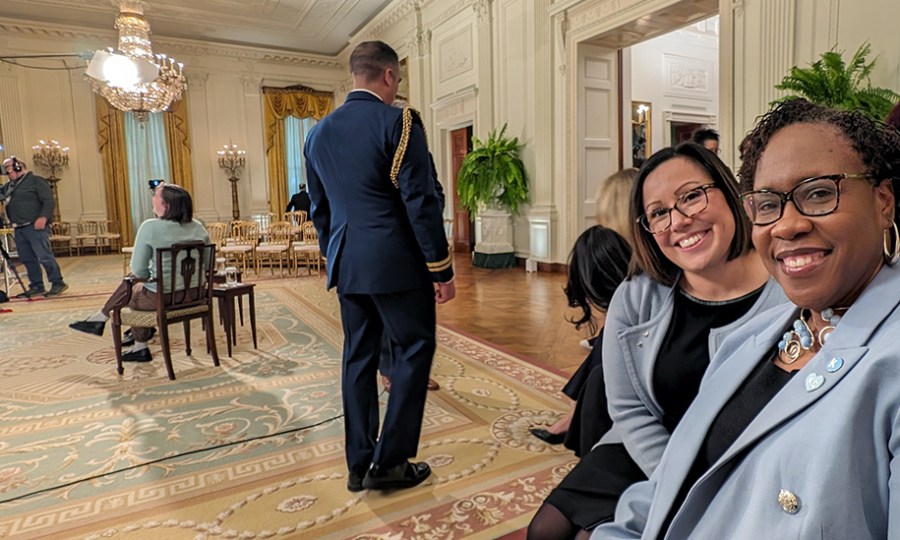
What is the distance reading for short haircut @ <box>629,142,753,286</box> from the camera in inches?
51.8

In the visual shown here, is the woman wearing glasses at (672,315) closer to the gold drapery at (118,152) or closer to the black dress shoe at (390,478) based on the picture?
the black dress shoe at (390,478)

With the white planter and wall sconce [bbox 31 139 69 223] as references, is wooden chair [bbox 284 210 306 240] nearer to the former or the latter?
the white planter

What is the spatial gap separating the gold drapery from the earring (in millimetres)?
14347

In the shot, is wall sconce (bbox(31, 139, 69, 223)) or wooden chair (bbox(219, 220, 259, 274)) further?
wall sconce (bbox(31, 139, 69, 223))

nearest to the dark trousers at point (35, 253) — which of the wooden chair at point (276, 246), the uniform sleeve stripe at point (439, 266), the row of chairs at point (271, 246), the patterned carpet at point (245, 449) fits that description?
the row of chairs at point (271, 246)

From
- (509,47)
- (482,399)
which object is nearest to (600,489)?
(482,399)

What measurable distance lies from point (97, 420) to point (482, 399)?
6.78ft

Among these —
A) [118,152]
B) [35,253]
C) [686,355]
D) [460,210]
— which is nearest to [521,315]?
[686,355]

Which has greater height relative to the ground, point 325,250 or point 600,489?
point 325,250

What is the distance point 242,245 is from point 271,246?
0.45 metres

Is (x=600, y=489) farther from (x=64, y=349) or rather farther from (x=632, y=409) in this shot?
(x=64, y=349)

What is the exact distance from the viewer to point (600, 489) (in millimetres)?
1243

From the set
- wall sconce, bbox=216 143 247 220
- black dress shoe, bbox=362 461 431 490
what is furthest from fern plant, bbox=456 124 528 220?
wall sconce, bbox=216 143 247 220

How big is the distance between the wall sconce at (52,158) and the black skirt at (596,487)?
1378 centimetres
